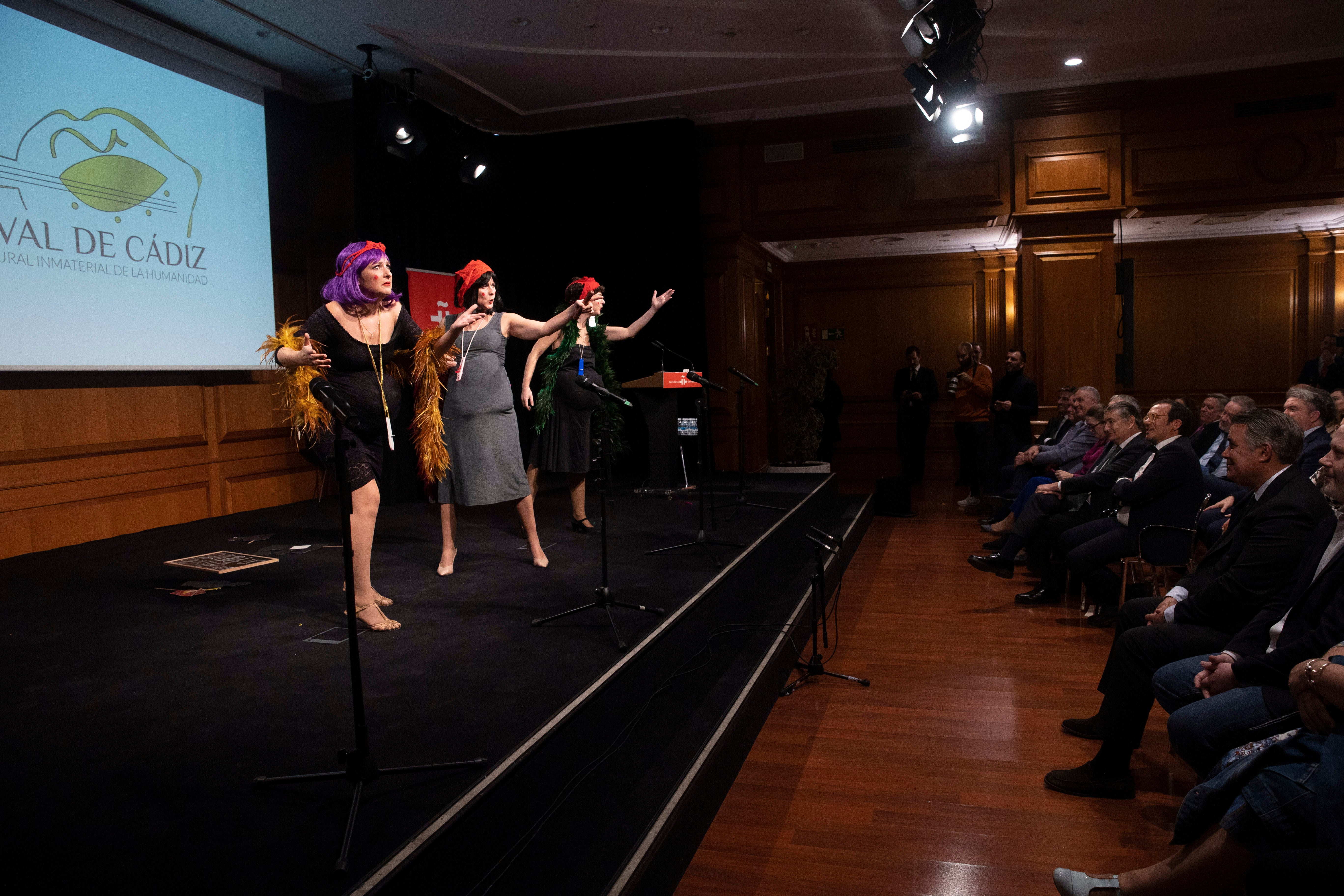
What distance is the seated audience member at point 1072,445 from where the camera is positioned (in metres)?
5.84

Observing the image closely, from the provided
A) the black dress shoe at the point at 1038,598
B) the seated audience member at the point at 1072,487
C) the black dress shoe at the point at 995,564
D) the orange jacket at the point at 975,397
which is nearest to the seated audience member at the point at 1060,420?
the seated audience member at the point at 1072,487

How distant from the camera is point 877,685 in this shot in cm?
367

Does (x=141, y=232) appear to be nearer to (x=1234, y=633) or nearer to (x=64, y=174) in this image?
(x=64, y=174)

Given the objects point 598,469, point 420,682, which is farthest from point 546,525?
point 420,682

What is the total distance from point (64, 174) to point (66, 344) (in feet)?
3.18

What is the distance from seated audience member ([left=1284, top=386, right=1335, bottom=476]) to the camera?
3.95 metres

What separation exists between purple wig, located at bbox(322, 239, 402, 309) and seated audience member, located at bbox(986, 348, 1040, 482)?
624 centimetres

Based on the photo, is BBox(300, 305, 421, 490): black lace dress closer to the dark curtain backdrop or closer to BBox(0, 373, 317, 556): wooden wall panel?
BBox(0, 373, 317, 556): wooden wall panel

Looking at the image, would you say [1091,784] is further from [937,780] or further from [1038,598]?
[1038,598]

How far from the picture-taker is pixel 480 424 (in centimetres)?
382

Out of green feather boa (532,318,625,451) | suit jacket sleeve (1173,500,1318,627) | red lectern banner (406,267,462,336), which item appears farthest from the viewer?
red lectern banner (406,267,462,336)

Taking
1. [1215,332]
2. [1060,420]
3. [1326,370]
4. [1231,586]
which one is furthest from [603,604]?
[1215,332]

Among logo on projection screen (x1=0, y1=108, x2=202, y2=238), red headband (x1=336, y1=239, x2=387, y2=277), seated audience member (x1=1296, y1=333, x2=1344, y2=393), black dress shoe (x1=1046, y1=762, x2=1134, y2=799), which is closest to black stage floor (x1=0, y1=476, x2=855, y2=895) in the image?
red headband (x1=336, y1=239, x2=387, y2=277)

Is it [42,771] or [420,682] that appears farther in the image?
[420,682]
